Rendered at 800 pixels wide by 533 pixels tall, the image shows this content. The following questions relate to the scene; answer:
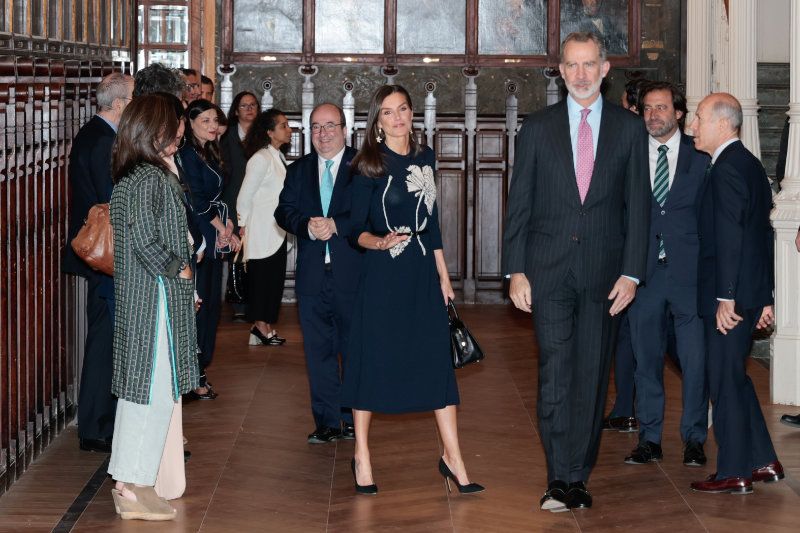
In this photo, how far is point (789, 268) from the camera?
7973 mm

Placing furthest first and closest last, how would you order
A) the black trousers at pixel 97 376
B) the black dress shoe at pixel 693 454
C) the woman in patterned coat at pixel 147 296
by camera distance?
the black trousers at pixel 97 376
the black dress shoe at pixel 693 454
the woman in patterned coat at pixel 147 296

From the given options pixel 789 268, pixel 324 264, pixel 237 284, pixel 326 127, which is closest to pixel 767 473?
pixel 789 268

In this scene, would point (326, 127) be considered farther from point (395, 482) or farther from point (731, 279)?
point (731, 279)

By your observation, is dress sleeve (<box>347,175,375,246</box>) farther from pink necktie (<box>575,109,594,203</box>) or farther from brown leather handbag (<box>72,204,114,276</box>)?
brown leather handbag (<box>72,204,114,276</box>)

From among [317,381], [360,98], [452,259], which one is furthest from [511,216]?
[360,98]

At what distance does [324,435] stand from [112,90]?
2.08m

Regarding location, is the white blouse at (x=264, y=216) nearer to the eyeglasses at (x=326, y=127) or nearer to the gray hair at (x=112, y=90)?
the eyeglasses at (x=326, y=127)

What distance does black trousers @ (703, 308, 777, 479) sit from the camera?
18.8 feet

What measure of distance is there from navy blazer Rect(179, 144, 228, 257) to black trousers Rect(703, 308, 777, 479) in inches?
129

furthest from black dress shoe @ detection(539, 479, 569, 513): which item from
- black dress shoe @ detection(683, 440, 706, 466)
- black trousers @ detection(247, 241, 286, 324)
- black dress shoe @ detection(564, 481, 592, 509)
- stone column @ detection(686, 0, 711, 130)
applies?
stone column @ detection(686, 0, 711, 130)

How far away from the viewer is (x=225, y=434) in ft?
23.1

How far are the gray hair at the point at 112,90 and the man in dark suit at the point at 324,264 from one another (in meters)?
0.97

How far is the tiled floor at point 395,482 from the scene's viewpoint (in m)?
5.40

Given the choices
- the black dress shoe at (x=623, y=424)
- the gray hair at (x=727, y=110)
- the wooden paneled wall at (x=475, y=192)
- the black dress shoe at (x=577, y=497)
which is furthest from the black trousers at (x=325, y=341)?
the wooden paneled wall at (x=475, y=192)
